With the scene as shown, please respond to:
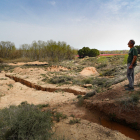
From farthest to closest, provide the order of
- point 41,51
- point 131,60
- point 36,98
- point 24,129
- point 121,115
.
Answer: point 41,51 → point 36,98 → point 131,60 → point 121,115 → point 24,129

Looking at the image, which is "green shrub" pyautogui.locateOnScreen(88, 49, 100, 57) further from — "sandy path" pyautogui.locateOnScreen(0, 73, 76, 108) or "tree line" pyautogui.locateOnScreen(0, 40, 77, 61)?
"sandy path" pyautogui.locateOnScreen(0, 73, 76, 108)

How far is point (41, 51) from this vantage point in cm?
4191

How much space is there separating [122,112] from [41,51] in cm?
4173

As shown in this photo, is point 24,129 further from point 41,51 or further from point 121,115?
point 41,51

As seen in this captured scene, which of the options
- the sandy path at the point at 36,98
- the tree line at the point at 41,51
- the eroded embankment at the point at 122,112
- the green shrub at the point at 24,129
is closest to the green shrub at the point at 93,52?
the tree line at the point at 41,51

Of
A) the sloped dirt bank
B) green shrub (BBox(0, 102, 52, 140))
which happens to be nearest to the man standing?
the sloped dirt bank

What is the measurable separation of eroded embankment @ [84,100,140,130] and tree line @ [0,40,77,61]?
33.8 meters

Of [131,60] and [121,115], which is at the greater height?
[131,60]

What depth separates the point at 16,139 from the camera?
2361mm

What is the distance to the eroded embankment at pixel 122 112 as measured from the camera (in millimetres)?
2994

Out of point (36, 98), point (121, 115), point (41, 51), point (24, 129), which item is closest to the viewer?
point (24, 129)

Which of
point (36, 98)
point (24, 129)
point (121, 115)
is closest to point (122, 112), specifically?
point (121, 115)

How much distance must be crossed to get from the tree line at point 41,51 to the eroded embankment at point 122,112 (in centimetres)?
3378

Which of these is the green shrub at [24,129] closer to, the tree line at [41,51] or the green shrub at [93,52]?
the tree line at [41,51]
